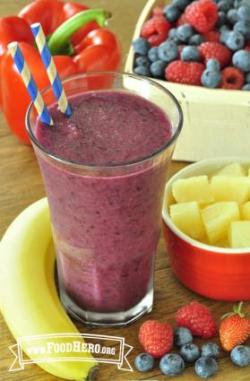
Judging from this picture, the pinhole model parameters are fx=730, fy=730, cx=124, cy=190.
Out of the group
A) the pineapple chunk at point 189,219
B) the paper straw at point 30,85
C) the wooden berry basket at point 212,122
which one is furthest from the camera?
the wooden berry basket at point 212,122

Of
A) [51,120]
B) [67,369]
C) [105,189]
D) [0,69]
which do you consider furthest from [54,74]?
[0,69]

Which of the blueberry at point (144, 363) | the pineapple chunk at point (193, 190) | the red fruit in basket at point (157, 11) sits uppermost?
the red fruit in basket at point (157, 11)

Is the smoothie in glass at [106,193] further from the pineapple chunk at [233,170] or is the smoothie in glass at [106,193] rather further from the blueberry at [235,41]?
the blueberry at [235,41]

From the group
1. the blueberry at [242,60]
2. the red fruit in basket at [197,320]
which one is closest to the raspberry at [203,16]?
the blueberry at [242,60]

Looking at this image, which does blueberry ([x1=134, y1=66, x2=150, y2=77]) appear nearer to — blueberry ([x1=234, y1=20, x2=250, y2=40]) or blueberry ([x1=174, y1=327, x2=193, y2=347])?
blueberry ([x1=234, y1=20, x2=250, y2=40])

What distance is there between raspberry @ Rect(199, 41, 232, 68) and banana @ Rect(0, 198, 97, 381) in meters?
0.44

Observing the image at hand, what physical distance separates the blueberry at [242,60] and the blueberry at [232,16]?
0.12m

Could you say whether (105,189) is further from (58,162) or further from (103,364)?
Answer: (103,364)

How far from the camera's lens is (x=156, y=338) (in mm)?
1098

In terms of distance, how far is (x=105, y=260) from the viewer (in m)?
1.10

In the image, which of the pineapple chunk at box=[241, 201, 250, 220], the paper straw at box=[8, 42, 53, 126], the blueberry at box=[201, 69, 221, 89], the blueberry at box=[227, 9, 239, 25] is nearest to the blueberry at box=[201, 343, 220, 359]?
the pineapple chunk at box=[241, 201, 250, 220]

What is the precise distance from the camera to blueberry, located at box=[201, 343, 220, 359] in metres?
1.10

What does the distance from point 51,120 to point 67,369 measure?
356 millimetres

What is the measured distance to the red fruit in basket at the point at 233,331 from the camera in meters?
1.10
